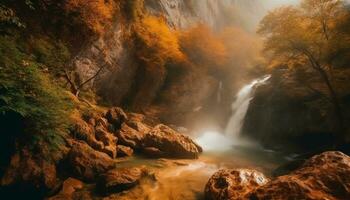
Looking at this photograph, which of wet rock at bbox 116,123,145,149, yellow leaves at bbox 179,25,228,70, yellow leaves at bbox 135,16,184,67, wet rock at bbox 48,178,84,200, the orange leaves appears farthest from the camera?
yellow leaves at bbox 179,25,228,70

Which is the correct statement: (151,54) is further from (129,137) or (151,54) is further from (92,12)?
(129,137)

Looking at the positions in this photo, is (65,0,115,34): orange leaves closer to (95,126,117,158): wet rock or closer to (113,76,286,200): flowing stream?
(95,126,117,158): wet rock

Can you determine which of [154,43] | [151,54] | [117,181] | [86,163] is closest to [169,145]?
[86,163]

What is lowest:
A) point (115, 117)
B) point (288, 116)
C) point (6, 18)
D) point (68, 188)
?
point (68, 188)

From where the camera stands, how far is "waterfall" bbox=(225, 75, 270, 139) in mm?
24906

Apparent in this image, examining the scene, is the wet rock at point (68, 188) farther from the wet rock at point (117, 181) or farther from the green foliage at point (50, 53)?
the green foliage at point (50, 53)

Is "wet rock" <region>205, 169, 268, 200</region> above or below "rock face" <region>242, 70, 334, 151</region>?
below

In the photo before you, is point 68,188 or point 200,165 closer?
point 68,188

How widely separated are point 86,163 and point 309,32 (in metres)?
14.6

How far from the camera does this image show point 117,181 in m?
8.98

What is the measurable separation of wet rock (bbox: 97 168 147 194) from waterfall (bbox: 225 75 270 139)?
16694mm

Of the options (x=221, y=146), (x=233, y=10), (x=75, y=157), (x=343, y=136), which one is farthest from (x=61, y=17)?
(x=233, y=10)

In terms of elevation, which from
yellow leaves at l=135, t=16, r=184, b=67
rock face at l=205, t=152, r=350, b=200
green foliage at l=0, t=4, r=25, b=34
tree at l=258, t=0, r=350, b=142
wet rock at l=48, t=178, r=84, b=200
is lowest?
wet rock at l=48, t=178, r=84, b=200

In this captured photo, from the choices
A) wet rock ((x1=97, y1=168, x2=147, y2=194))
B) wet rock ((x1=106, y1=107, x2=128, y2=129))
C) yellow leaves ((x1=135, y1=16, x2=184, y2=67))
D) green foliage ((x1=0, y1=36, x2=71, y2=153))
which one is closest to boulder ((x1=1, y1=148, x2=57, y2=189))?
green foliage ((x1=0, y1=36, x2=71, y2=153))
